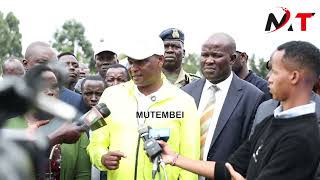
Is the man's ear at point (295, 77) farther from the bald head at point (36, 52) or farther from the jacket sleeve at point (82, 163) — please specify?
the bald head at point (36, 52)

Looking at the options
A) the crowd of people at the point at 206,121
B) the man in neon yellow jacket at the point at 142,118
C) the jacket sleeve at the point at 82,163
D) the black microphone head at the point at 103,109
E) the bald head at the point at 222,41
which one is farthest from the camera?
the bald head at the point at 222,41

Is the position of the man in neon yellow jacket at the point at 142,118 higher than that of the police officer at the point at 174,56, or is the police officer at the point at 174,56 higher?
the police officer at the point at 174,56

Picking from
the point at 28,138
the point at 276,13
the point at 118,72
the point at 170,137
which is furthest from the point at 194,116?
the point at 276,13

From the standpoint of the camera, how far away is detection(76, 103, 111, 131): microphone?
390 cm

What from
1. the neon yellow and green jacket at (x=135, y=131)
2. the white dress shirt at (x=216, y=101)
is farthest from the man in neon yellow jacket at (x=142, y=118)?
the white dress shirt at (x=216, y=101)

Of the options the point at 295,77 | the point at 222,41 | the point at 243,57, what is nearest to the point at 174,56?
the point at 243,57

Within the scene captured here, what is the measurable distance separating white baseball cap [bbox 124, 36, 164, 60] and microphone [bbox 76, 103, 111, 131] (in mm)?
461

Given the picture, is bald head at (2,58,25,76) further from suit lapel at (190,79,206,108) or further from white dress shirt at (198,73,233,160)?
white dress shirt at (198,73,233,160)

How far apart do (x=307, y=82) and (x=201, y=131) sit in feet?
5.99

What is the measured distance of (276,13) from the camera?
12398 mm

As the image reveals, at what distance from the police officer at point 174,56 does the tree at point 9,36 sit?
37390 millimetres

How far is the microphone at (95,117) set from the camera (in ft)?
12.8

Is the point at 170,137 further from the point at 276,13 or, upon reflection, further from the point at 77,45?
the point at 77,45

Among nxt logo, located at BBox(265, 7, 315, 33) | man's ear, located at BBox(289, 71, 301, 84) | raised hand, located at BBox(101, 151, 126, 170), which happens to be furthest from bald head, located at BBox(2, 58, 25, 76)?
nxt logo, located at BBox(265, 7, 315, 33)
